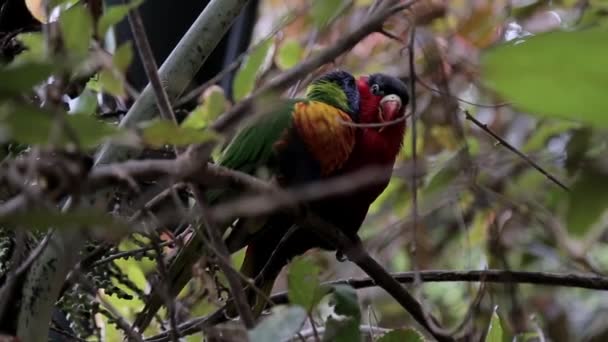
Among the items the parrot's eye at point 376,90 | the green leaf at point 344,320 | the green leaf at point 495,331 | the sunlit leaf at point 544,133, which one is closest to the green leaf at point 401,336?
the green leaf at point 344,320

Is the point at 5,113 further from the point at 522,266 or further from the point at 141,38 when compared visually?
the point at 522,266

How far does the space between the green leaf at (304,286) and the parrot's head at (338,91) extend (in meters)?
0.82

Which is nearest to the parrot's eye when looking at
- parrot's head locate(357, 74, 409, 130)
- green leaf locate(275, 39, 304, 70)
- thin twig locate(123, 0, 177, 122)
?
parrot's head locate(357, 74, 409, 130)

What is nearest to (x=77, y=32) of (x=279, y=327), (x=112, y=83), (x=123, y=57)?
(x=123, y=57)

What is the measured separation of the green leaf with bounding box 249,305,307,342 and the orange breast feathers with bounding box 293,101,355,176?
788mm

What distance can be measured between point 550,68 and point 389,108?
1.33 metres

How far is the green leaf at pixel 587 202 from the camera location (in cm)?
45

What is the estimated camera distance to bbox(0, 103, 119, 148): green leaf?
1.41 feet

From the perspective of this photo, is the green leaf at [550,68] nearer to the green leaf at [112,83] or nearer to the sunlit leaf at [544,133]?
the green leaf at [112,83]

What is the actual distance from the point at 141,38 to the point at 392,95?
1.07m

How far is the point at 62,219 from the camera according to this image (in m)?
0.42

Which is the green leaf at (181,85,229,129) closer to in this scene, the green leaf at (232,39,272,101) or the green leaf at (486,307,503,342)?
the green leaf at (232,39,272,101)

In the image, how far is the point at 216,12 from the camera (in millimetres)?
995

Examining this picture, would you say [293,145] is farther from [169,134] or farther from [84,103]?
[169,134]
